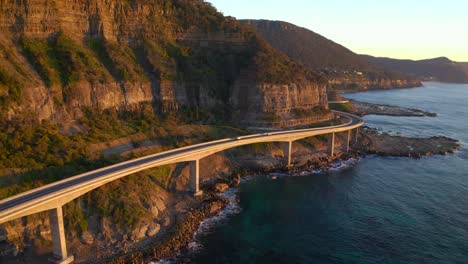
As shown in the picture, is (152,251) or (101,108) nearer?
(152,251)

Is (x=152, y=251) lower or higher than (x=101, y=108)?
lower

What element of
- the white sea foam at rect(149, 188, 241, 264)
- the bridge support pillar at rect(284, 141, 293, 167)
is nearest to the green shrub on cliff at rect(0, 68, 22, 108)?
the white sea foam at rect(149, 188, 241, 264)

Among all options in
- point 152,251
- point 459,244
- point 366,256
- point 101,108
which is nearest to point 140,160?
point 152,251

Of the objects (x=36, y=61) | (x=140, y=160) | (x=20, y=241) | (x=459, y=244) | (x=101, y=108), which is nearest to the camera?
(x=20, y=241)

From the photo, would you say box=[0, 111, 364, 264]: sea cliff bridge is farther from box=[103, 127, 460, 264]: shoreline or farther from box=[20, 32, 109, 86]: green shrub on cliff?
box=[20, 32, 109, 86]: green shrub on cliff

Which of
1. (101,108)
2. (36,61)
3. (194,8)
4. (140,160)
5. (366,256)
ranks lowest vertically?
(366,256)

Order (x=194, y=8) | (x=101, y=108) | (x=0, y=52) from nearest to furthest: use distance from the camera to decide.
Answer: (x=0, y=52) < (x=101, y=108) < (x=194, y=8)

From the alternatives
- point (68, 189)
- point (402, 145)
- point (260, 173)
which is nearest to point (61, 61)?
point (68, 189)

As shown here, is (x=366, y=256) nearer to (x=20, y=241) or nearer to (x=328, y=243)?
(x=328, y=243)
